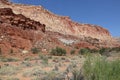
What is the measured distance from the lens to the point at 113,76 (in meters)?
9.73

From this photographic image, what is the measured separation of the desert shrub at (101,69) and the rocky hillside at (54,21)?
52.0 metres

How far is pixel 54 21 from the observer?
73.8m

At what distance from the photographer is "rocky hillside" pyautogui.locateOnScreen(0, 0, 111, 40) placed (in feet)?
221

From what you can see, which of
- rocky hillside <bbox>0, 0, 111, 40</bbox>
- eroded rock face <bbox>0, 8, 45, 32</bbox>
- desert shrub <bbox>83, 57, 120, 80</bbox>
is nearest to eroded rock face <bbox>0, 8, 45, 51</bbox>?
eroded rock face <bbox>0, 8, 45, 32</bbox>

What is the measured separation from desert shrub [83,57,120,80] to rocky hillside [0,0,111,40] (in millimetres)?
52049

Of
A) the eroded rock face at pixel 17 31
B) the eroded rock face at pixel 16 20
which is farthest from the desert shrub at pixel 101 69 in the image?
the eroded rock face at pixel 16 20

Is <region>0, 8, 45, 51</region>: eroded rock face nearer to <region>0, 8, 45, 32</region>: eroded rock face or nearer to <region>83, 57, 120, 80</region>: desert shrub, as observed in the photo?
<region>0, 8, 45, 32</region>: eroded rock face

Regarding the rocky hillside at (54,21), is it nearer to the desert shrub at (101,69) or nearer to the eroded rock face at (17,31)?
the eroded rock face at (17,31)

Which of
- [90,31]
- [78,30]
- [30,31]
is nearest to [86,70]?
[30,31]

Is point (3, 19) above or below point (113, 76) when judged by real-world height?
above

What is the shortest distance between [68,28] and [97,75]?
67.4m

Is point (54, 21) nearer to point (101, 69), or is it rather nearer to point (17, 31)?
point (17, 31)

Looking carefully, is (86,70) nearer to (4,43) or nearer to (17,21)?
(4,43)

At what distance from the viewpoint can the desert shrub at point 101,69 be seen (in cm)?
987
